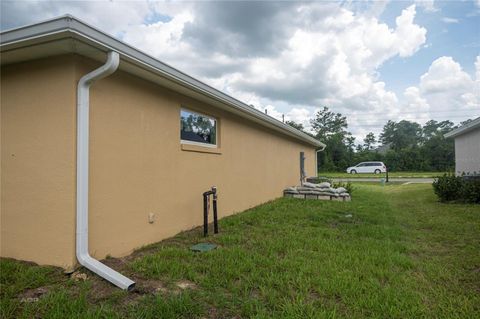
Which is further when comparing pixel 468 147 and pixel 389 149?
pixel 389 149

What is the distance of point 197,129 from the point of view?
17.5 ft

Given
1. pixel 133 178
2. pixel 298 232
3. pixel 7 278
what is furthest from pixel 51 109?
pixel 298 232

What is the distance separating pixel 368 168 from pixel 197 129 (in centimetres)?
3202

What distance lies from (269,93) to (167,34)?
1398cm

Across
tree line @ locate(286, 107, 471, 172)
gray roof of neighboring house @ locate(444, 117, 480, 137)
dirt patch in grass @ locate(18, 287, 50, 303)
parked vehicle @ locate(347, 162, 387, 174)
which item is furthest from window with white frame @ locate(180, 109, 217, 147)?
parked vehicle @ locate(347, 162, 387, 174)

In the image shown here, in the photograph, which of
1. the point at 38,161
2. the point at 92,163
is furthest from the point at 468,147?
the point at 38,161

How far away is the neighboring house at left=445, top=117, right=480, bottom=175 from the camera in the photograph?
10.3 meters

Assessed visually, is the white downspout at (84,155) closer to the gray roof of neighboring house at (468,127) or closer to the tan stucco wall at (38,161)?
the tan stucco wall at (38,161)

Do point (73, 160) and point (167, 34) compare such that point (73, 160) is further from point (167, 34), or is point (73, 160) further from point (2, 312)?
point (167, 34)

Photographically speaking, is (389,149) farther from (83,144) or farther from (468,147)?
(83,144)

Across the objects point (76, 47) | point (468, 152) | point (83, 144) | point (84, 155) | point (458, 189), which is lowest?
point (458, 189)

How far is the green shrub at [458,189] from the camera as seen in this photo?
8.24m

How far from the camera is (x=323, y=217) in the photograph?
19.9ft

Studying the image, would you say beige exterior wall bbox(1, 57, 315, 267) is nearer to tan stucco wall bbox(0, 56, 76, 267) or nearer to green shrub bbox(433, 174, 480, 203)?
tan stucco wall bbox(0, 56, 76, 267)
